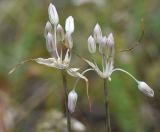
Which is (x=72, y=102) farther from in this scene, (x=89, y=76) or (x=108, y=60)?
(x=89, y=76)

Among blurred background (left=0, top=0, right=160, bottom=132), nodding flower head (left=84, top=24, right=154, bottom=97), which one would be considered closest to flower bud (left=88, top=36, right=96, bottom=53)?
nodding flower head (left=84, top=24, right=154, bottom=97)

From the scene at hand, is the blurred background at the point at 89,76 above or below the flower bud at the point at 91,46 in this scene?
below

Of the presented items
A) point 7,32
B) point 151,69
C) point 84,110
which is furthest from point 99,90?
point 7,32

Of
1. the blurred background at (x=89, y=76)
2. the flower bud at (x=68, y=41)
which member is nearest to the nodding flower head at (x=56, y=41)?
the flower bud at (x=68, y=41)

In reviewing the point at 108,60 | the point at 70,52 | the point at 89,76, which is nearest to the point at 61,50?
the point at 70,52

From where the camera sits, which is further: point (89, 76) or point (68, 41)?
point (89, 76)

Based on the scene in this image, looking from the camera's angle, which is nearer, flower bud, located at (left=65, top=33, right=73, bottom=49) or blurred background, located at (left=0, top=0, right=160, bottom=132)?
flower bud, located at (left=65, top=33, right=73, bottom=49)

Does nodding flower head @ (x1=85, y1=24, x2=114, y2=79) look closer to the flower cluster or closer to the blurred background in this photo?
→ the flower cluster

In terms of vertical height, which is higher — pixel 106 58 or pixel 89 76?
pixel 106 58

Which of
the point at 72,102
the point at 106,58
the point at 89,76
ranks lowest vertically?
the point at 89,76

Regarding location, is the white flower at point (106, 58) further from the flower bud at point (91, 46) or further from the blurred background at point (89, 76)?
the blurred background at point (89, 76)
